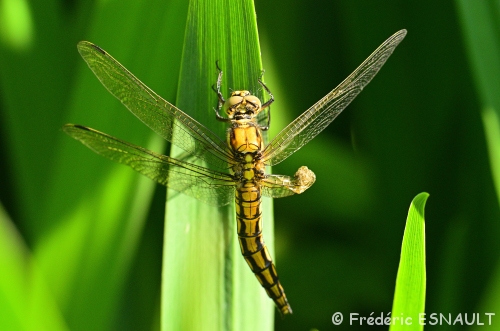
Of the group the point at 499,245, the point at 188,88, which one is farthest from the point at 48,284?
the point at 499,245

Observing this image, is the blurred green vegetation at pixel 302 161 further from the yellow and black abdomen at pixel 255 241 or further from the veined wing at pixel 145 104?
the yellow and black abdomen at pixel 255 241

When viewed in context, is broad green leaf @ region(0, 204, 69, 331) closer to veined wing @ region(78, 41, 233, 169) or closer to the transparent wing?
veined wing @ region(78, 41, 233, 169)

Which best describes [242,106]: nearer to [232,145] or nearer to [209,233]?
[232,145]

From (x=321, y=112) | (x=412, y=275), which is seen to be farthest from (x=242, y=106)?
(x=412, y=275)

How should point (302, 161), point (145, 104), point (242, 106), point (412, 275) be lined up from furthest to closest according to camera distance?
point (302, 161) < point (242, 106) < point (145, 104) < point (412, 275)

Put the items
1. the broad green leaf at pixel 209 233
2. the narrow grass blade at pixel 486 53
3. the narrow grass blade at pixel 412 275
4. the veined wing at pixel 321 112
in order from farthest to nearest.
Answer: the veined wing at pixel 321 112 < the narrow grass blade at pixel 486 53 < the broad green leaf at pixel 209 233 < the narrow grass blade at pixel 412 275

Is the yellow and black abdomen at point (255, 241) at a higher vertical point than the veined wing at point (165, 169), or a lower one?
lower

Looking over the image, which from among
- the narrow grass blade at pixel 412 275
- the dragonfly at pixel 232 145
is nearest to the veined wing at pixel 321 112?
the dragonfly at pixel 232 145
